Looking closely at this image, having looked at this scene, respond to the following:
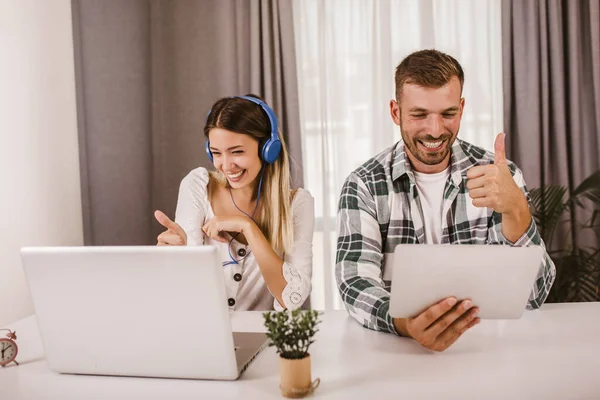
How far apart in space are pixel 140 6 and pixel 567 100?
242 cm

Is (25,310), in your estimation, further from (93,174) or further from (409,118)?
(409,118)

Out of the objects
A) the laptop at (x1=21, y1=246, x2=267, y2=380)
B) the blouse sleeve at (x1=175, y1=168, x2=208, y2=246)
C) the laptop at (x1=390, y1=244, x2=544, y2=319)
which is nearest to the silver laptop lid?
the laptop at (x1=21, y1=246, x2=267, y2=380)

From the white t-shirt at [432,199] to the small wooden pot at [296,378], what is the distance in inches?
33.4

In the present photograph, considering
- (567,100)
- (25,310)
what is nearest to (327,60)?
(567,100)

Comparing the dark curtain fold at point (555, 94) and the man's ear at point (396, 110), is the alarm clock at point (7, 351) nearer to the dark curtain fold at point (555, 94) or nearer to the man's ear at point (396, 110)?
the man's ear at point (396, 110)

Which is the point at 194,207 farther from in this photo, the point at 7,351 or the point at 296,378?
the point at 296,378

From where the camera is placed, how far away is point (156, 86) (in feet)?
11.0

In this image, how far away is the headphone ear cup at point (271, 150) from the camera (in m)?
1.81

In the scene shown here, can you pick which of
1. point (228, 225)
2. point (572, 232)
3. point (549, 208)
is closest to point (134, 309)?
point (228, 225)

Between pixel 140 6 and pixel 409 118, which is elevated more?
pixel 140 6

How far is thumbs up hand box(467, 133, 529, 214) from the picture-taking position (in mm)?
1321

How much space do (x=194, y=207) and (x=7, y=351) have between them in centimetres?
87

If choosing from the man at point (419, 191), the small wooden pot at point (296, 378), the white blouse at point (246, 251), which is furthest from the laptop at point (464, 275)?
the white blouse at point (246, 251)

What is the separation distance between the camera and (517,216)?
53.2 inches
